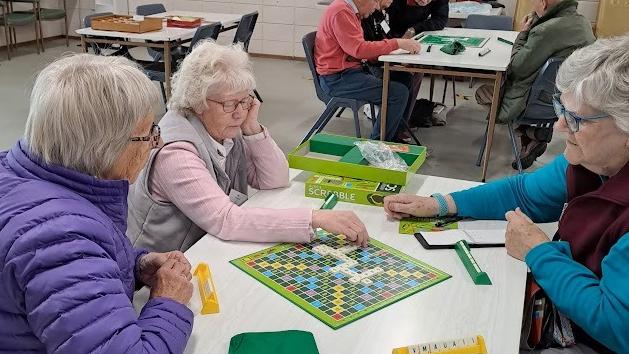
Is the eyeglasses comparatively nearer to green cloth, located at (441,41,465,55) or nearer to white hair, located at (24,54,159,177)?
white hair, located at (24,54,159,177)

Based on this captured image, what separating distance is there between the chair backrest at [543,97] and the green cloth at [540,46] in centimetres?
6

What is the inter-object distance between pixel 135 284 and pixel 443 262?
0.78m

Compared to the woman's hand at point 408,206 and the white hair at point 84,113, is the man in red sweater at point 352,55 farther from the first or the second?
the white hair at point 84,113

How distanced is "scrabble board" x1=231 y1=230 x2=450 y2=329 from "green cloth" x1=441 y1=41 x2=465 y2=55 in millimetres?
2777

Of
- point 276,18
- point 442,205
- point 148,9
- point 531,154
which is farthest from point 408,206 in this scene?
point 276,18

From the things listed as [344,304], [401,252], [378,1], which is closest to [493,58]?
[378,1]

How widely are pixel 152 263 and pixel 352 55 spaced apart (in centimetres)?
304

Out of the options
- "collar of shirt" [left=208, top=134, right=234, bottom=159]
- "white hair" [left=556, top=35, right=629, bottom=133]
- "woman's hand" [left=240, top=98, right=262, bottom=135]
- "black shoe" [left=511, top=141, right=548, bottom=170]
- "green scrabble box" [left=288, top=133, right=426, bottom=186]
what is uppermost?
"white hair" [left=556, top=35, right=629, bottom=133]

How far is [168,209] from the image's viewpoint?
1886 millimetres

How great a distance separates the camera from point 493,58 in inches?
163

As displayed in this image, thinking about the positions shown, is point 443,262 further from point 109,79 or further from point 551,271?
point 109,79

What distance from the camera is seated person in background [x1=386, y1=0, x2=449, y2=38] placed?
5.41 m

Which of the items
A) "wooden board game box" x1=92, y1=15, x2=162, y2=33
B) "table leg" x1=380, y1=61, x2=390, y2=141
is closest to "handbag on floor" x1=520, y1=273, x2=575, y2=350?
"table leg" x1=380, y1=61, x2=390, y2=141

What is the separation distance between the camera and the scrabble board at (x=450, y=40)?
4625 millimetres
